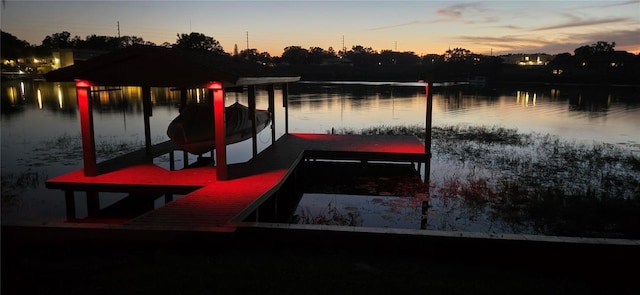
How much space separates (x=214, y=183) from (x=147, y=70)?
3295 millimetres

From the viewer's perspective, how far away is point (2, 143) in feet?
62.7

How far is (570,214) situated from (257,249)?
8.30 m

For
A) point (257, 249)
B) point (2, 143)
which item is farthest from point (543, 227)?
point (2, 143)

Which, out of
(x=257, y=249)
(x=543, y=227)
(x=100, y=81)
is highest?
(x=100, y=81)

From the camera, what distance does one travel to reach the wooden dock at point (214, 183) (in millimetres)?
7426

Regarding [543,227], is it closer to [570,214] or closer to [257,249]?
[570,214]

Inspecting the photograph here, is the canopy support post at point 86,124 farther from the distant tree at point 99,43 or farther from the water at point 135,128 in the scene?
the distant tree at point 99,43

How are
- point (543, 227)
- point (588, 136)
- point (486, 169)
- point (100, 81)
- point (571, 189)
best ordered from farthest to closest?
1. point (588, 136)
2. point (486, 169)
3. point (571, 189)
4. point (100, 81)
5. point (543, 227)

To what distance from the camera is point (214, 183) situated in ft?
32.8

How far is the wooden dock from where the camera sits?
Result: 292 inches

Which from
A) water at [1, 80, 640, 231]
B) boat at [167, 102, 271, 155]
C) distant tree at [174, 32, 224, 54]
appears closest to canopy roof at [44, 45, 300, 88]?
water at [1, 80, 640, 231]

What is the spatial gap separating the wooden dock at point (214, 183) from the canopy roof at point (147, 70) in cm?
247

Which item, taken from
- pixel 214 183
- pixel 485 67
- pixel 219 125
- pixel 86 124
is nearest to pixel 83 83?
pixel 86 124

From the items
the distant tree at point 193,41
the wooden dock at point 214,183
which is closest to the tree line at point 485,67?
the distant tree at point 193,41
